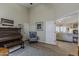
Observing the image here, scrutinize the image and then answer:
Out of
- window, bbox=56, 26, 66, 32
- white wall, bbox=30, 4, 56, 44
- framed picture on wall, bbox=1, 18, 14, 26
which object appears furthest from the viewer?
window, bbox=56, 26, 66, 32

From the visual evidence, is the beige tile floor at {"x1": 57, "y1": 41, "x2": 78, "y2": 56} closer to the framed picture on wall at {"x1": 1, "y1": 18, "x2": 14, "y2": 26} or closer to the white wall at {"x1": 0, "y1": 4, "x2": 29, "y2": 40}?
the white wall at {"x1": 0, "y1": 4, "x2": 29, "y2": 40}

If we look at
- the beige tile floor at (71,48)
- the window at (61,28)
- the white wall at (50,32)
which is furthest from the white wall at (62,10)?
the beige tile floor at (71,48)

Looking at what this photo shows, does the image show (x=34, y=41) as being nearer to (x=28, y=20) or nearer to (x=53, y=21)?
(x=28, y=20)

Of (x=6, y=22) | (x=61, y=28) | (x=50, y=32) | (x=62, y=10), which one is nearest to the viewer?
(x=6, y=22)

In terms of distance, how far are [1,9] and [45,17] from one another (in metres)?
2.83

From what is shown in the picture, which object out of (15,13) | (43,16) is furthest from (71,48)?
(15,13)

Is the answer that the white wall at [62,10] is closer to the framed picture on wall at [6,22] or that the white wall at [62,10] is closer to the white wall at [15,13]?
the white wall at [15,13]

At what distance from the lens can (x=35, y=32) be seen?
5.16 m

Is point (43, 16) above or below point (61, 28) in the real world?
above

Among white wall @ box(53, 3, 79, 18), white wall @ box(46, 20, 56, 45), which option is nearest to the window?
white wall @ box(46, 20, 56, 45)

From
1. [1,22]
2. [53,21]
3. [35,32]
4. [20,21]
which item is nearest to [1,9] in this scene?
[1,22]

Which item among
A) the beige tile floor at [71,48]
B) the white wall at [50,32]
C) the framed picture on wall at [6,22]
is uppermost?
the framed picture on wall at [6,22]

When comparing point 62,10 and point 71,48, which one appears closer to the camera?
point 71,48

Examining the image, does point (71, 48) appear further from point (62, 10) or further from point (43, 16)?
point (43, 16)
